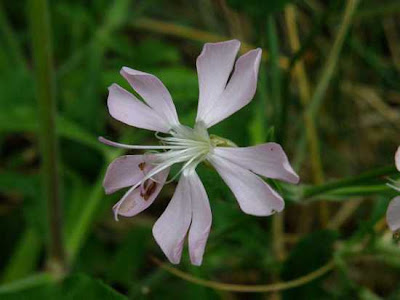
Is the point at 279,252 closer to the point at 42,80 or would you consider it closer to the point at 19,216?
the point at 42,80

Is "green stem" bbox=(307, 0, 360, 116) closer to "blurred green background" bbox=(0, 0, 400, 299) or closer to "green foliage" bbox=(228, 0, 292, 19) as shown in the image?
"blurred green background" bbox=(0, 0, 400, 299)

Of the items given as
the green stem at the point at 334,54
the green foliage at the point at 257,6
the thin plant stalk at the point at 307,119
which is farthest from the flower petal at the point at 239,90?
the thin plant stalk at the point at 307,119

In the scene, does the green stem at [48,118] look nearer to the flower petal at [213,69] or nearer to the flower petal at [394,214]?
the flower petal at [213,69]

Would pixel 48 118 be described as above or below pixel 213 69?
below

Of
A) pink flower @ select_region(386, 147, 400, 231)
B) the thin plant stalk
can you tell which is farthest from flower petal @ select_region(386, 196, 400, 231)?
the thin plant stalk

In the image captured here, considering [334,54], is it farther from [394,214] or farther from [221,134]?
[394,214]

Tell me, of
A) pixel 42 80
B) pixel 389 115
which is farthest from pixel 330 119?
pixel 42 80

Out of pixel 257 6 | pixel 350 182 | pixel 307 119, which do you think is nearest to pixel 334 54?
pixel 307 119
